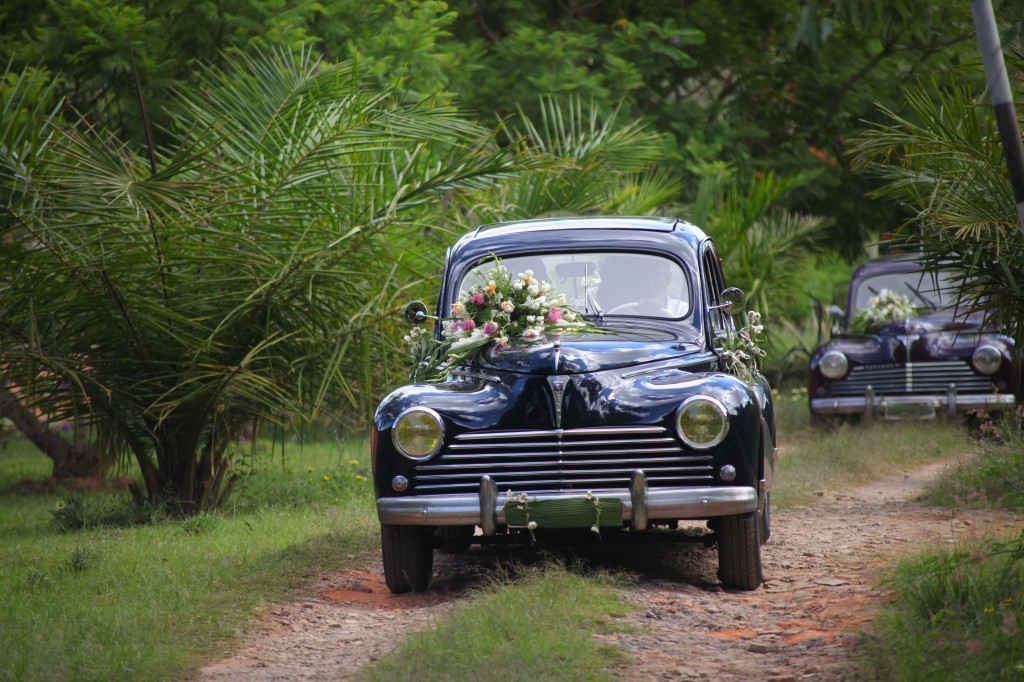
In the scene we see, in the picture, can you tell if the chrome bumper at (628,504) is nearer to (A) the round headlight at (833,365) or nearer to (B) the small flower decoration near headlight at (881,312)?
(A) the round headlight at (833,365)

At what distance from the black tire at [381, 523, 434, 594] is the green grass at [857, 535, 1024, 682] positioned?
218cm

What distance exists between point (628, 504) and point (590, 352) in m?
0.86

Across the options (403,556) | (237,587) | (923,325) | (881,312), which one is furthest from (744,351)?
(881,312)

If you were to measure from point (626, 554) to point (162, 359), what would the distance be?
350cm

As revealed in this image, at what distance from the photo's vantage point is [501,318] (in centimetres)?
619

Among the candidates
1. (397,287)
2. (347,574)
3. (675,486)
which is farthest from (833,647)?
(397,287)

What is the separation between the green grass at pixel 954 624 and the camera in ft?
12.8

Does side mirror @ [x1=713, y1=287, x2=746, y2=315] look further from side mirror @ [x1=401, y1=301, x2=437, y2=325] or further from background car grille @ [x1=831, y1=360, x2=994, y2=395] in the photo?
background car grille @ [x1=831, y1=360, x2=994, y2=395]

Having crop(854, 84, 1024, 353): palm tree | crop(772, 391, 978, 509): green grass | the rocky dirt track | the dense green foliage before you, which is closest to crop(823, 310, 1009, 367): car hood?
crop(772, 391, 978, 509): green grass

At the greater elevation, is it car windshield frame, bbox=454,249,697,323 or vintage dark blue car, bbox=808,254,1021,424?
Answer: car windshield frame, bbox=454,249,697,323

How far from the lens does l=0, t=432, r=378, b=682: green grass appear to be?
474cm

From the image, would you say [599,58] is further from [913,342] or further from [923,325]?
[913,342]

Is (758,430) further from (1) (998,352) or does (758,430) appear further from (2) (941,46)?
(2) (941,46)

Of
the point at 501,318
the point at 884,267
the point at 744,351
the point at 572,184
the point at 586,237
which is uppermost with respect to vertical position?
the point at 572,184
